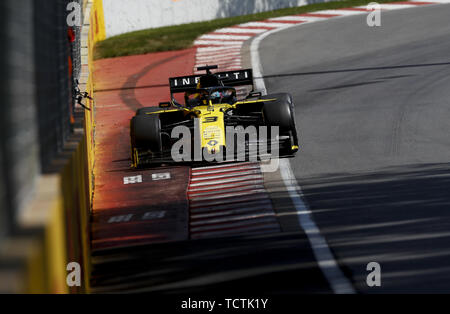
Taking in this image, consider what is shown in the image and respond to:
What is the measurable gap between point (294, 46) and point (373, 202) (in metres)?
12.2

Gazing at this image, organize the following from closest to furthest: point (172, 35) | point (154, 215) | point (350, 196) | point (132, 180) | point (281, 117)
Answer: point (350, 196) < point (154, 215) < point (281, 117) < point (132, 180) < point (172, 35)

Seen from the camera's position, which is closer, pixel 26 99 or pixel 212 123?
pixel 26 99

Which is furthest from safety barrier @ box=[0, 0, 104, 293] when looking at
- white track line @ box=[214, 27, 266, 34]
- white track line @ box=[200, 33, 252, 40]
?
white track line @ box=[214, 27, 266, 34]

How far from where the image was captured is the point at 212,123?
478 inches

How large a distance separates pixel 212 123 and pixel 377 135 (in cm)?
290

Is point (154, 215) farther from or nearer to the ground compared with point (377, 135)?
nearer to the ground

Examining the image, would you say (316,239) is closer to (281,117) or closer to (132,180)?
(281,117)

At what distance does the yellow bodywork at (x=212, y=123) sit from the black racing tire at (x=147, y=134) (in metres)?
0.65

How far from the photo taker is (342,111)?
49.5ft

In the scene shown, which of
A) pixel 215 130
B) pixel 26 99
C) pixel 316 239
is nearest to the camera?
pixel 26 99

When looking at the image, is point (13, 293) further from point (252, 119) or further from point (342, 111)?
point (342, 111)

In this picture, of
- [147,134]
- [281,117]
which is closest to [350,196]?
[281,117]
